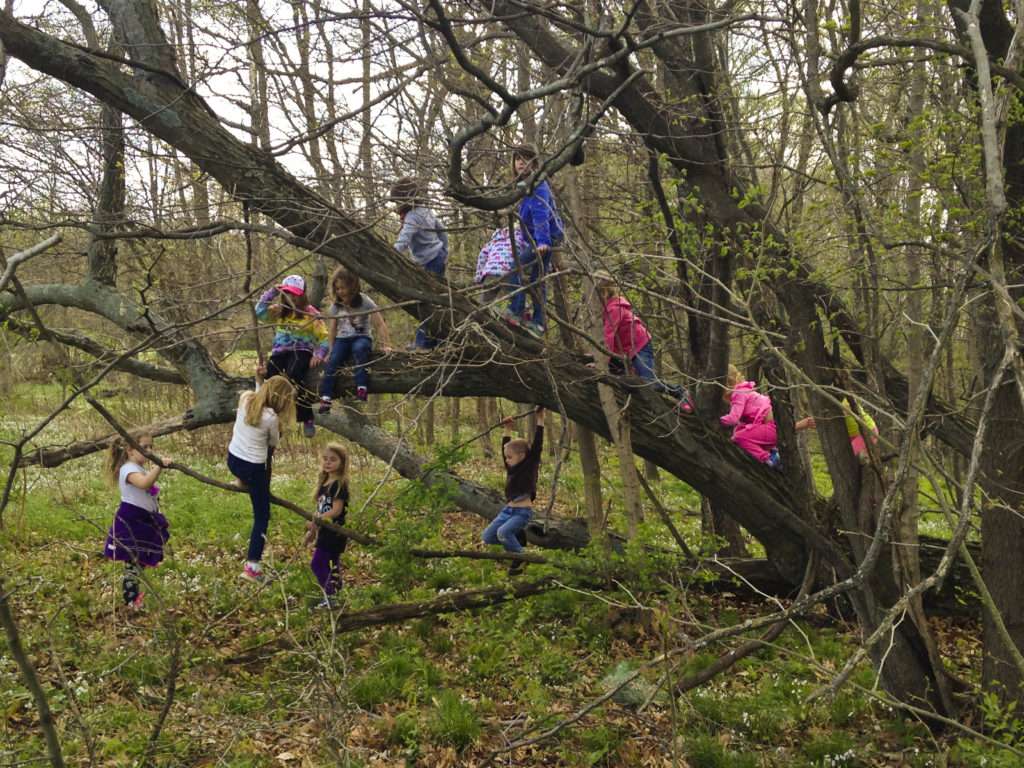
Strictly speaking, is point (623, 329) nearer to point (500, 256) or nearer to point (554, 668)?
point (500, 256)

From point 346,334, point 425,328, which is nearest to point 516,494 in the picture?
point 425,328

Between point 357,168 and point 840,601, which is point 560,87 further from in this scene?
point 840,601

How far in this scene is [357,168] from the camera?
6.93 m

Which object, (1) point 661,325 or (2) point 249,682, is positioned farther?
(1) point 661,325

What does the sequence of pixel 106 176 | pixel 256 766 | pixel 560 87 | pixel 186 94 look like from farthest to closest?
pixel 106 176 < pixel 186 94 < pixel 256 766 < pixel 560 87

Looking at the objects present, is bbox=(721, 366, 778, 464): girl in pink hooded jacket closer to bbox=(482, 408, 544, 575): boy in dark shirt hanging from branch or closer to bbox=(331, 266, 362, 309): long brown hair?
bbox=(482, 408, 544, 575): boy in dark shirt hanging from branch

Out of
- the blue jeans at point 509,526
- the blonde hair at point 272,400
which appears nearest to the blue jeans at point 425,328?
the blonde hair at point 272,400

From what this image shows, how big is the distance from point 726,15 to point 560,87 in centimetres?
278

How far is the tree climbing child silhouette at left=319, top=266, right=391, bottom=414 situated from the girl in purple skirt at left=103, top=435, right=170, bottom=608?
1513mm

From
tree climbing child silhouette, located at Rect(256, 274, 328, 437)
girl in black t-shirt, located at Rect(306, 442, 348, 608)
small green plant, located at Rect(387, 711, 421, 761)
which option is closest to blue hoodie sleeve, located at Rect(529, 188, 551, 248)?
tree climbing child silhouette, located at Rect(256, 274, 328, 437)

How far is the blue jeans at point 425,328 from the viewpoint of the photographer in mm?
6598

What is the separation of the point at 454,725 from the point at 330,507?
2310 millimetres

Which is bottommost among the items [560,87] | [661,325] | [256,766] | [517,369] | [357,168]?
[256,766]

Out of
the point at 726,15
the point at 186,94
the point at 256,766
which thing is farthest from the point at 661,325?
the point at 256,766
